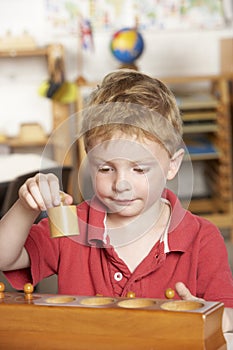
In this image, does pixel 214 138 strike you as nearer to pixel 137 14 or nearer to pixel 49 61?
pixel 137 14

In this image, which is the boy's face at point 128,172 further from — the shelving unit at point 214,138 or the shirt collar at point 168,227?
the shelving unit at point 214,138

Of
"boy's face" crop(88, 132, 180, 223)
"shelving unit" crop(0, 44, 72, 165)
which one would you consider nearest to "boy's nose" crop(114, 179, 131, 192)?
"boy's face" crop(88, 132, 180, 223)

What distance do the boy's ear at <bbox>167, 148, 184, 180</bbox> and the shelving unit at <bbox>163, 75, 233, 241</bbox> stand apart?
12.0ft

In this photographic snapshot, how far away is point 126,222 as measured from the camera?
1.07 metres

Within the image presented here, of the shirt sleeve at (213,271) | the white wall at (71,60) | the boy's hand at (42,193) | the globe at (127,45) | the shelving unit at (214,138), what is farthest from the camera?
the white wall at (71,60)

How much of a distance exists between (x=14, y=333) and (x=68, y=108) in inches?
171

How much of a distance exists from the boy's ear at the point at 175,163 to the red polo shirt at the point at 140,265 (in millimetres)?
42

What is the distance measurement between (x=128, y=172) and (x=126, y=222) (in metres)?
0.12

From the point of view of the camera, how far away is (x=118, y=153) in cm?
96

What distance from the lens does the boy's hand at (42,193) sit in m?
0.93

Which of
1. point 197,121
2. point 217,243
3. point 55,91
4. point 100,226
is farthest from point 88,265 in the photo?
point 197,121

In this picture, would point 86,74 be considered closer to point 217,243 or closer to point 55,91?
point 55,91

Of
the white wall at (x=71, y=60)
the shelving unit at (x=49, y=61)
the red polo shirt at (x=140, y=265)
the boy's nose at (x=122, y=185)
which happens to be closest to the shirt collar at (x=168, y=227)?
the red polo shirt at (x=140, y=265)

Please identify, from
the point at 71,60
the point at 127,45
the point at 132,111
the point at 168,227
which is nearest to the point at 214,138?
the point at 127,45
